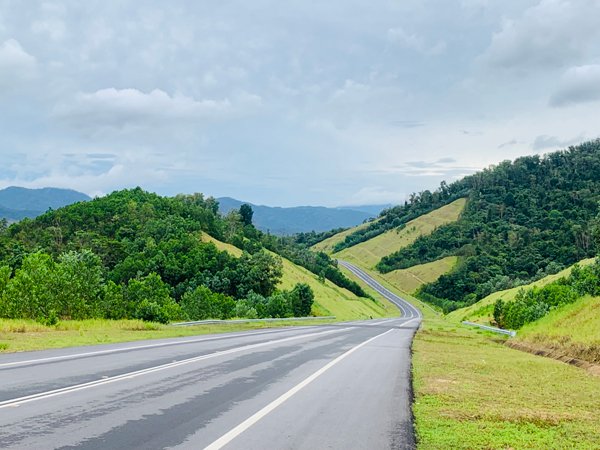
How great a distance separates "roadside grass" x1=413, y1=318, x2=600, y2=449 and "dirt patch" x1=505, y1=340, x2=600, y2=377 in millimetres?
877

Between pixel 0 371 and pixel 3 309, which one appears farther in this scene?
pixel 3 309

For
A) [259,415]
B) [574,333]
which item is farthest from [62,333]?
[574,333]

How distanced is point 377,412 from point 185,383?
178 inches

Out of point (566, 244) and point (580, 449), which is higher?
point (566, 244)

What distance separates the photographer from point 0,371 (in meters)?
12.4

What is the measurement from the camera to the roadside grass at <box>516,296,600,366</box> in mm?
20891

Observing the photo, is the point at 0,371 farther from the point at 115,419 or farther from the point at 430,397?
the point at 430,397

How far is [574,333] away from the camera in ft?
80.1

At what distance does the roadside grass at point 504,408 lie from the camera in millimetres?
7859

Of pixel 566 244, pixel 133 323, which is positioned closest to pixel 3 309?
pixel 133 323

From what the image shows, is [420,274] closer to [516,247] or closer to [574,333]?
[516,247]

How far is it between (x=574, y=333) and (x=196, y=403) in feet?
66.9

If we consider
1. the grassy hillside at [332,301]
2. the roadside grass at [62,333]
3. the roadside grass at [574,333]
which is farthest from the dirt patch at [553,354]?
the grassy hillside at [332,301]

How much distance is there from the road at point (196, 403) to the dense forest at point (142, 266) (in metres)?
16.3
